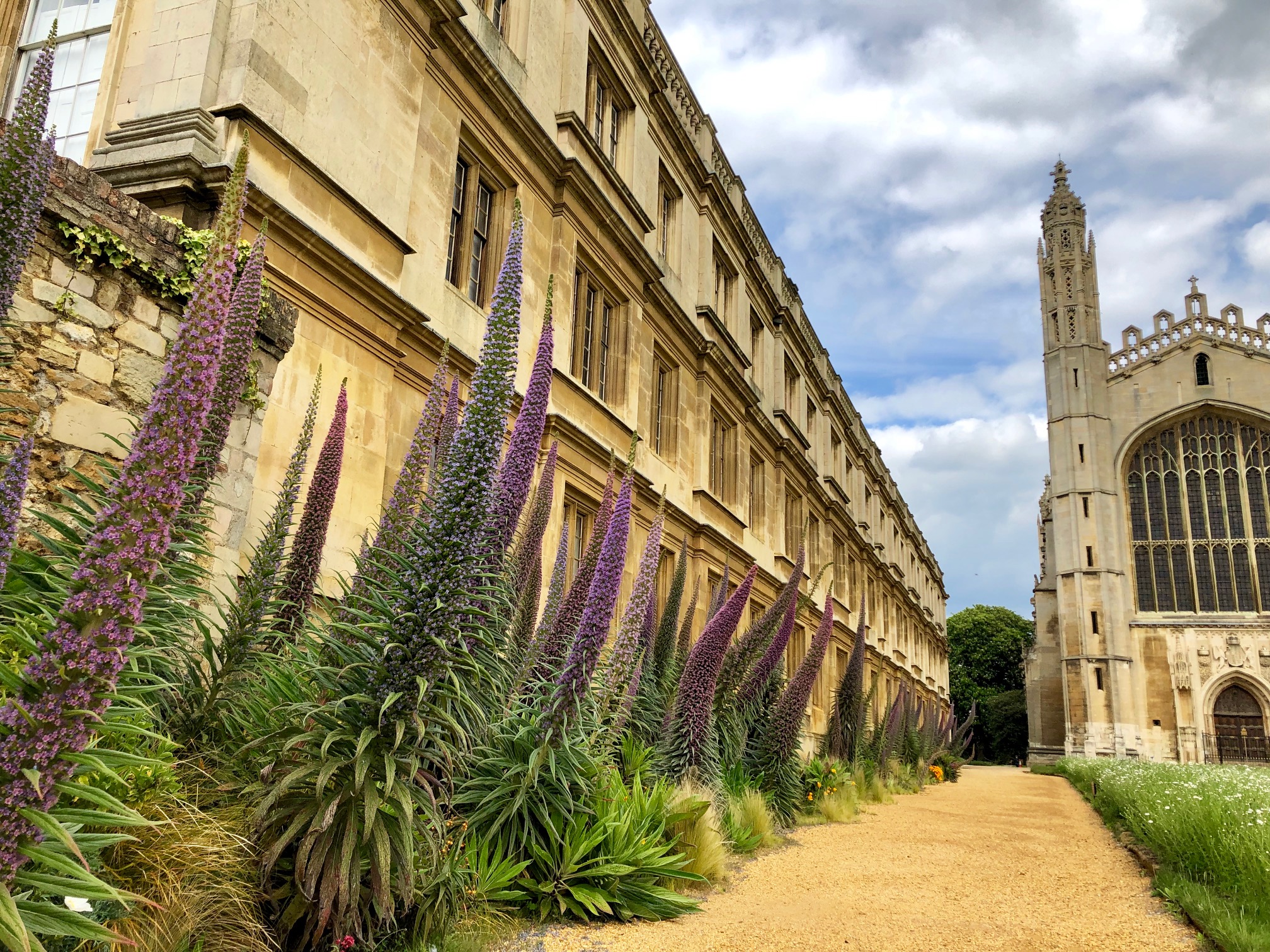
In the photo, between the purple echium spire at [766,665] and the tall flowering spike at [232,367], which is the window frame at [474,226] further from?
the tall flowering spike at [232,367]

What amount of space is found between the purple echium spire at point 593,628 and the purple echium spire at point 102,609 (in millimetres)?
3142

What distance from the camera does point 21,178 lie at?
3.01 m

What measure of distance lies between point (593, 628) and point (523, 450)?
4.03 feet

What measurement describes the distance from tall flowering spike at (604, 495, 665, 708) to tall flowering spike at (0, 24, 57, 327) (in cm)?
421

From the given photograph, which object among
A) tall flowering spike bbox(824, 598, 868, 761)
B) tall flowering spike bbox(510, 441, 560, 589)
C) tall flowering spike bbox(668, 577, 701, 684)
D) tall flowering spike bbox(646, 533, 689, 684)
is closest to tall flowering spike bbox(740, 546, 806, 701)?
tall flowering spike bbox(668, 577, 701, 684)

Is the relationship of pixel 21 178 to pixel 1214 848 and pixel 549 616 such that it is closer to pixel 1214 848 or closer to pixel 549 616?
pixel 549 616

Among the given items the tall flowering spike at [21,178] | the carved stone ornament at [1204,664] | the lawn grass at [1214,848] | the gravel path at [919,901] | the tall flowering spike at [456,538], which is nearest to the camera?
the tall flowering spike at [21,178]

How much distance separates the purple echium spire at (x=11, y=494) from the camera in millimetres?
2199

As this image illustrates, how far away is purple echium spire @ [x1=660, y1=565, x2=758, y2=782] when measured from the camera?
27.5 feet

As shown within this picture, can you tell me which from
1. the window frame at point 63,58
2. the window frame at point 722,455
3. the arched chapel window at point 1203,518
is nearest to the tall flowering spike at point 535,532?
the window frame at point 63,58

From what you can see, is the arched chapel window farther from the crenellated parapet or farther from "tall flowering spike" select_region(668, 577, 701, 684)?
"tall flowering spike" select_region(668, 577, 701, 684)

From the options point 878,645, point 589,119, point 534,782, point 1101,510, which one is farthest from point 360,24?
point 1101,510

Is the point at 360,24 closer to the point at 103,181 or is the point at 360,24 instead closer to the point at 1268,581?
the point at 103,181

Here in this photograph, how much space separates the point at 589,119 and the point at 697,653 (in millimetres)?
10962
